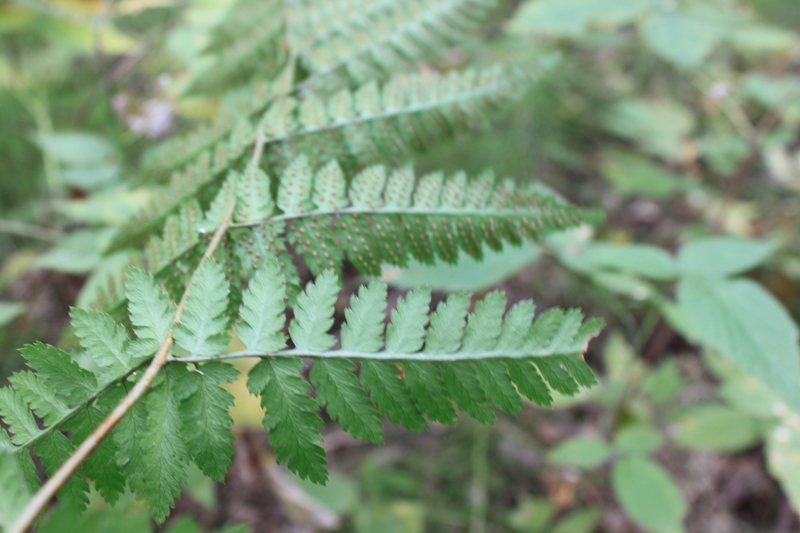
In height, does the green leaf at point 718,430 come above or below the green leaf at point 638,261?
below

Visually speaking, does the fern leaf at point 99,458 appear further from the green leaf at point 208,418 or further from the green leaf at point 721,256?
the green leaf at point 721,256

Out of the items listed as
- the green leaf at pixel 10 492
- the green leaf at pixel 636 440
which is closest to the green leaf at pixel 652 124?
the green leaf at pixel 636 440

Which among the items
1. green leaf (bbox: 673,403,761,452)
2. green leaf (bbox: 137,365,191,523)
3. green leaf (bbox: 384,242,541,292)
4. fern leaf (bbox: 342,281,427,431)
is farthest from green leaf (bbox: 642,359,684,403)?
green leaf (bbox: 137,365,191,523)

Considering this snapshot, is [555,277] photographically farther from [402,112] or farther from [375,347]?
[375,347]

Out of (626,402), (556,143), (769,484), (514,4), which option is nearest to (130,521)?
(626,402)

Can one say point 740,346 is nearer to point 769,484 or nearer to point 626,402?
point 626,402

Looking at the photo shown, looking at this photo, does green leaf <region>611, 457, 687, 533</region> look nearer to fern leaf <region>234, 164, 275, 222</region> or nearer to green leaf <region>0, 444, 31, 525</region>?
fern leaf <region>234, 164, 275, 222</region>
